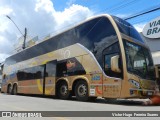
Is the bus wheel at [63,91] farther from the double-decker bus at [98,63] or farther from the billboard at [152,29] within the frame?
the billboard at [152,29]

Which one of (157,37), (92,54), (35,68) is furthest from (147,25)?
(92,54)

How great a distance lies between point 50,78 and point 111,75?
555 cm

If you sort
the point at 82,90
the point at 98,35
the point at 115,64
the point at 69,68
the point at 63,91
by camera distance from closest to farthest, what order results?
the point at 115,64, the point at 98,35, the point at 82,90, the point at 69,68, the point at 63,91

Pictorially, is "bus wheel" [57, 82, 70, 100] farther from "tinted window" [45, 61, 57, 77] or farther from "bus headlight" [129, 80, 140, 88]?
"bus headlight" [129, 80, 140, 88]

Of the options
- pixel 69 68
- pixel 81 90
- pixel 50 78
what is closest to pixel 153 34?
pixel 50 78

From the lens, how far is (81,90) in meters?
14.1

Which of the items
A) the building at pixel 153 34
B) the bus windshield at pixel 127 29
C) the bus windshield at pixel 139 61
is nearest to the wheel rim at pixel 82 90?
the bus windshield at pixel 139 61

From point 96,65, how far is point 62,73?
3.21 m

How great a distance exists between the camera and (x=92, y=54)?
13.5 metres

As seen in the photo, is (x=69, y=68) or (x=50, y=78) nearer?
(x=69, y=68)

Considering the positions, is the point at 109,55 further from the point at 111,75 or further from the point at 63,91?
the point at 63,91

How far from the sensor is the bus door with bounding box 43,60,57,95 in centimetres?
1652

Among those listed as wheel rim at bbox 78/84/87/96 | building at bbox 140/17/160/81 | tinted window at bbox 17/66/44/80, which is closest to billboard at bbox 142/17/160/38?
building at bbox 140/17/160/81

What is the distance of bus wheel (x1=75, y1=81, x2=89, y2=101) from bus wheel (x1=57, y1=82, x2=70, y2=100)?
97 centimetres
